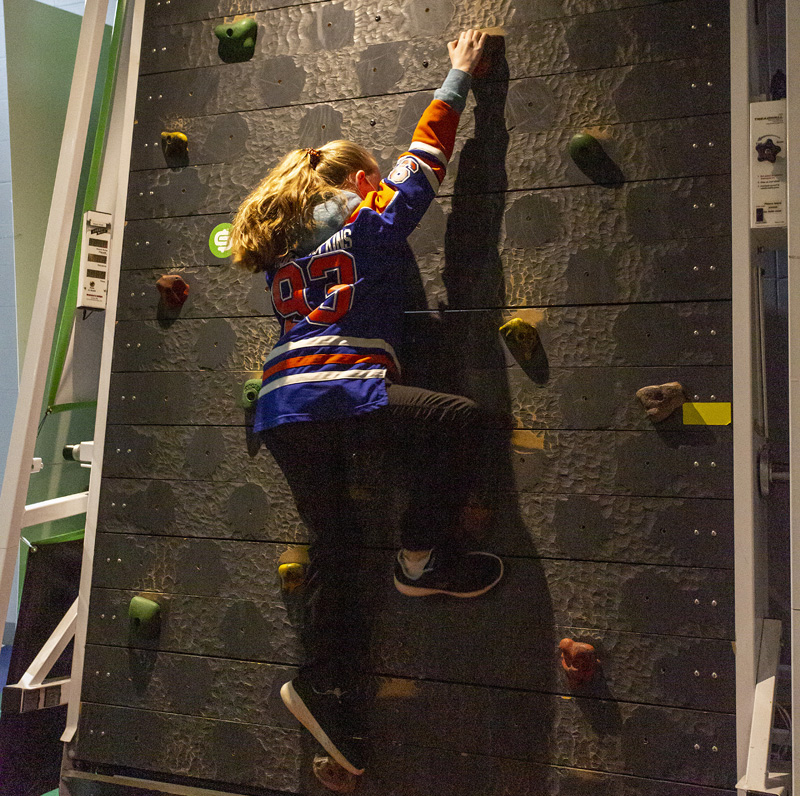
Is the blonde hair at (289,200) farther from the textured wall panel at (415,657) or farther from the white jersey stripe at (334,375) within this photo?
the textured wall panel at (415,657)

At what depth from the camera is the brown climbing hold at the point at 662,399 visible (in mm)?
1536

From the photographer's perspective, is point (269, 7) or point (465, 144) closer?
point (465, 144)

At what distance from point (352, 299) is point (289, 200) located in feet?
0.76

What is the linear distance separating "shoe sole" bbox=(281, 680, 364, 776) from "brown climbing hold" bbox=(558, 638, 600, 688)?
491 millimetres

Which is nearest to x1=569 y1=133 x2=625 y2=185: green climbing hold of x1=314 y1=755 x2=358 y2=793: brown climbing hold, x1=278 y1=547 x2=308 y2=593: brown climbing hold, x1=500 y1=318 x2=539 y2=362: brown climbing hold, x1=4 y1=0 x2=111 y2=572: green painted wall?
x1=500 y1=318 x2=539 y2=362: brown climbing hold

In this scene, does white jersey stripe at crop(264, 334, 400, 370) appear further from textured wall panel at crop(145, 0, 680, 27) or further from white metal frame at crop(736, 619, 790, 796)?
white metal frame at crop(736, 619, 790, 796)

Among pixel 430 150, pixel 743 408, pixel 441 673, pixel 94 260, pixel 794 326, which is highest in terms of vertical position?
pixel 430 150

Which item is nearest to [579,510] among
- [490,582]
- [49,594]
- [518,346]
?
[490,582]

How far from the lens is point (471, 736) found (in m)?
1.63

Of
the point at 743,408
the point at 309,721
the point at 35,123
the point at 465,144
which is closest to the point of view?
the point at 743,408

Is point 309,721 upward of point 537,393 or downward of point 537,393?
downward

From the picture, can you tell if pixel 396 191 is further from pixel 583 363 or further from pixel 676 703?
pixel 676 703

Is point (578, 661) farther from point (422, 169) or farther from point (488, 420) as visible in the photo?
point (422, 169)

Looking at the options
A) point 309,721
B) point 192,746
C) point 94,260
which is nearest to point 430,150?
point 94,260
